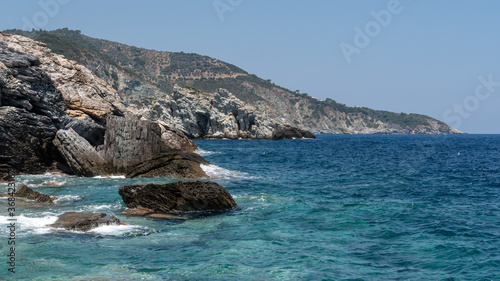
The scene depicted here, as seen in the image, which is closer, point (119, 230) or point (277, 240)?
point (277, 240)

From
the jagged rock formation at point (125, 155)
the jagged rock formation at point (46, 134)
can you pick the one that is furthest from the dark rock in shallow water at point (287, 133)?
the jagged rock formation at point (125, 155)

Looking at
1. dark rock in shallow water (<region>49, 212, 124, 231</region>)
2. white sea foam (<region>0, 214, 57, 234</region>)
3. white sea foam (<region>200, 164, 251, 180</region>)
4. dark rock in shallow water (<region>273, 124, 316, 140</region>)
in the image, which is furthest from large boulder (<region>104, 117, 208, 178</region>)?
dark rock in shallow water (<region>273, 124, 316, 140</region>)

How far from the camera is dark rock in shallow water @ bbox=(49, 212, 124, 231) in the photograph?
48.3 ft

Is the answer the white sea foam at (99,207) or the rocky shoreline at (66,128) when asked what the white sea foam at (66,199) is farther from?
the rocky shoreline at (66,128)

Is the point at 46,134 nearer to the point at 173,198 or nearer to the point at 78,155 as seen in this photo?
the point at 78,155

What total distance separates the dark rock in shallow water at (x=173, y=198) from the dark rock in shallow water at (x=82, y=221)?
2.99 m

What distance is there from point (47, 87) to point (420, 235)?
25.9 meters

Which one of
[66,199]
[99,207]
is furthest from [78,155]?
[99,207]

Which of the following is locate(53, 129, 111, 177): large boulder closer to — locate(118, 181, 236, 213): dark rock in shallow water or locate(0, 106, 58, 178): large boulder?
locate(0, 106, 58, 178): large boulder

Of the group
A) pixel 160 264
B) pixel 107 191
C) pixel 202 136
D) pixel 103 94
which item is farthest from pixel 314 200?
pixel 202 136

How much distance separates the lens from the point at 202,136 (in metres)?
125

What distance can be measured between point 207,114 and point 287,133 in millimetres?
31096

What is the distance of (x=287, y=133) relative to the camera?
13925 cm

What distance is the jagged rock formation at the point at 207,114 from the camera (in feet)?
389
